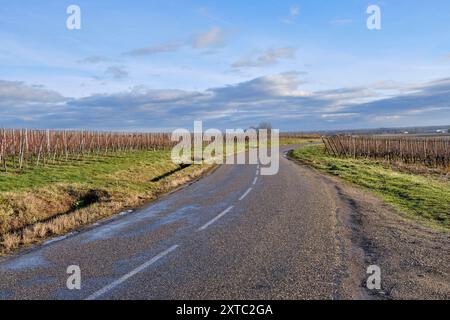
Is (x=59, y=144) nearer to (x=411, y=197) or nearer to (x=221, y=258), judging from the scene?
(x=411, y=197)

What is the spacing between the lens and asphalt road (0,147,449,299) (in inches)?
222

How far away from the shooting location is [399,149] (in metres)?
42.5

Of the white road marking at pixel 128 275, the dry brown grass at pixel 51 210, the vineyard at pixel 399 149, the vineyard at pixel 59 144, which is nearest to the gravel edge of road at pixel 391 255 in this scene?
the white road marking at pixel 128 275

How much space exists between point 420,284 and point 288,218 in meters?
5.06

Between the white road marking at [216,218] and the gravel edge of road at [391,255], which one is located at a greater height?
the white road marking at [216,218]

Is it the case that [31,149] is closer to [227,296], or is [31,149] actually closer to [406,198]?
[406,198]

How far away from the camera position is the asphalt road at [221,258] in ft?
18.5

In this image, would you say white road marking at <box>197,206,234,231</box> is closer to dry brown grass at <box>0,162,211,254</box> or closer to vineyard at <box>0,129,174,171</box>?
dry brown grass at <box>0,162,211,254</box>

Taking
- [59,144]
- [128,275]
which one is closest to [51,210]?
[128,275]

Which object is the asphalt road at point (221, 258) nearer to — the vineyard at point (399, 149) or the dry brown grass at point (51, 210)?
the dry brown grass at point (51, 210)

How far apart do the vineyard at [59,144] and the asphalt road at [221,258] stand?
49.3ft

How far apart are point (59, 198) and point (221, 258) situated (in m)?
10.2

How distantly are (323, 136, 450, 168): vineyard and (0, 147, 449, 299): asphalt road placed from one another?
30.4 m

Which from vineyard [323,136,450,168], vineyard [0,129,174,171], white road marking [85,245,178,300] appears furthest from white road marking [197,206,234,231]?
vineyard [323,136,450,168]
